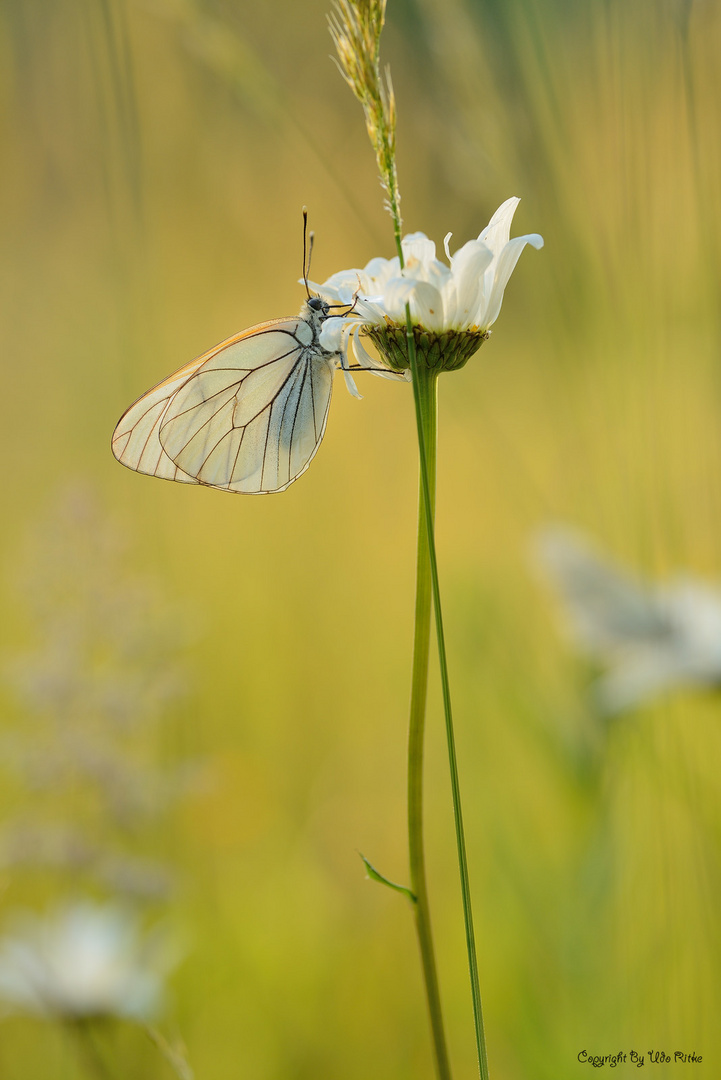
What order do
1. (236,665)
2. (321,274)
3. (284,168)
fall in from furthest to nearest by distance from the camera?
→ 1. (321,274)
2. (284,168)
3. (236,665)

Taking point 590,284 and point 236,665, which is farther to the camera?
point 236,665

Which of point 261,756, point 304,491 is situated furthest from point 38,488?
point 261,756

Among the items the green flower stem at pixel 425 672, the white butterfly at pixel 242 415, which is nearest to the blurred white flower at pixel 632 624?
the white butterfly at pixel 242 415

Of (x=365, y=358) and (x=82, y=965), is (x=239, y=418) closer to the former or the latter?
(x=365, y=358)

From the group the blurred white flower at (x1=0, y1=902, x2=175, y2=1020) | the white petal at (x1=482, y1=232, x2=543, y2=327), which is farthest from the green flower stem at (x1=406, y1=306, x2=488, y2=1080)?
the blurred white flower at (x1=0, y1=902, x2=175, y2=1020)

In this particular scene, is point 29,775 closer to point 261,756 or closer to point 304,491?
point 261,756

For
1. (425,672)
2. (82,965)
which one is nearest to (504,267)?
(425,672)
